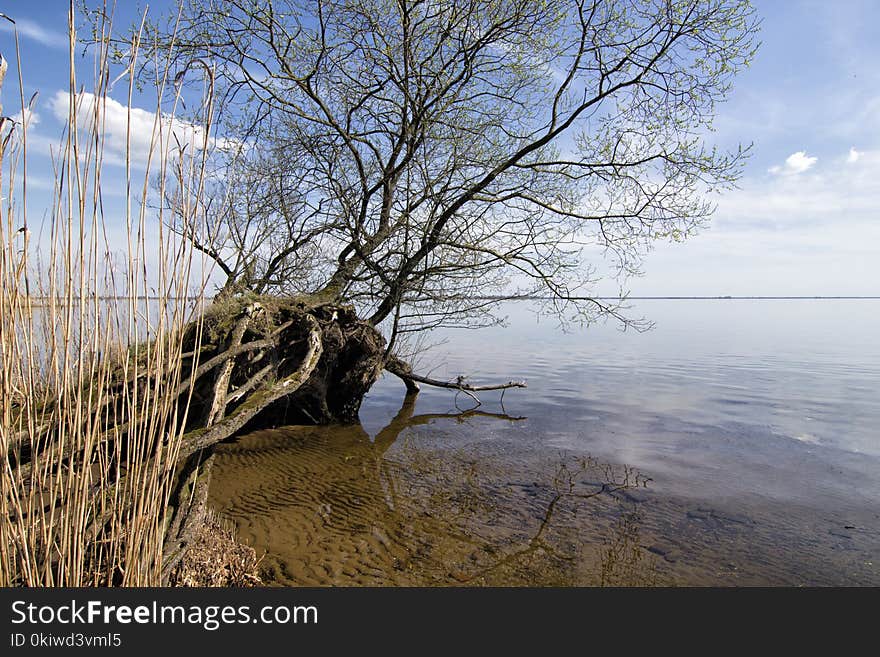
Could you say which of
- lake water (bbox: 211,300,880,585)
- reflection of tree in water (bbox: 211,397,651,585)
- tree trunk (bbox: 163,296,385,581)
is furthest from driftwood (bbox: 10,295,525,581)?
reflection of tree in water (bbox: 211,397,651,585)

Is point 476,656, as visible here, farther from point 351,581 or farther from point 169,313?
point 169,313

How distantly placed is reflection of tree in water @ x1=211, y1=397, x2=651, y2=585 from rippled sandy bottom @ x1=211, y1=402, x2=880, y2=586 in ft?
0.06

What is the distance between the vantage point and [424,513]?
559cm

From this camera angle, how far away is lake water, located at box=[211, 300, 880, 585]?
453cm

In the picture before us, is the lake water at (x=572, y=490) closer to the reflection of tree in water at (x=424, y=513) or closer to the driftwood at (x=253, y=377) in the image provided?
the reflection of tree in water at (x=424, y=513)

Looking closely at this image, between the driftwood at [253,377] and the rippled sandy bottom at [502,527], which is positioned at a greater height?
the driftwood at [253,377]

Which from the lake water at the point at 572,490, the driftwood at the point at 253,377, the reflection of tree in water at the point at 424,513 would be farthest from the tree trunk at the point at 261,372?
the reflection of tree in water at the point at 424,513

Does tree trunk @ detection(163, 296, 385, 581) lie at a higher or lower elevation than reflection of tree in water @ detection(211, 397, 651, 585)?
higher

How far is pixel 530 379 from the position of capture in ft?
48.7

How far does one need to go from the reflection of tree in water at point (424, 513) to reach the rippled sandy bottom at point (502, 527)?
2cm

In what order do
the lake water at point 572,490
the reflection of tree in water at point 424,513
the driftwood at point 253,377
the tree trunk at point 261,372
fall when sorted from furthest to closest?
1. the lake water at point 572,490
2. the reflection of tree in water at point 424,513
3. the tree trunk at point 261,372
4. the driftwood at point 253,377

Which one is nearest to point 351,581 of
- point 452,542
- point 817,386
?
point 452,542

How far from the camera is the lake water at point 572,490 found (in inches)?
178

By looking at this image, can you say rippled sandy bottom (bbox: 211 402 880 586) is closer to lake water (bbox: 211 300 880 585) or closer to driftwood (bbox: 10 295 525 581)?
lake water (bbox: 211 300 880 585)
